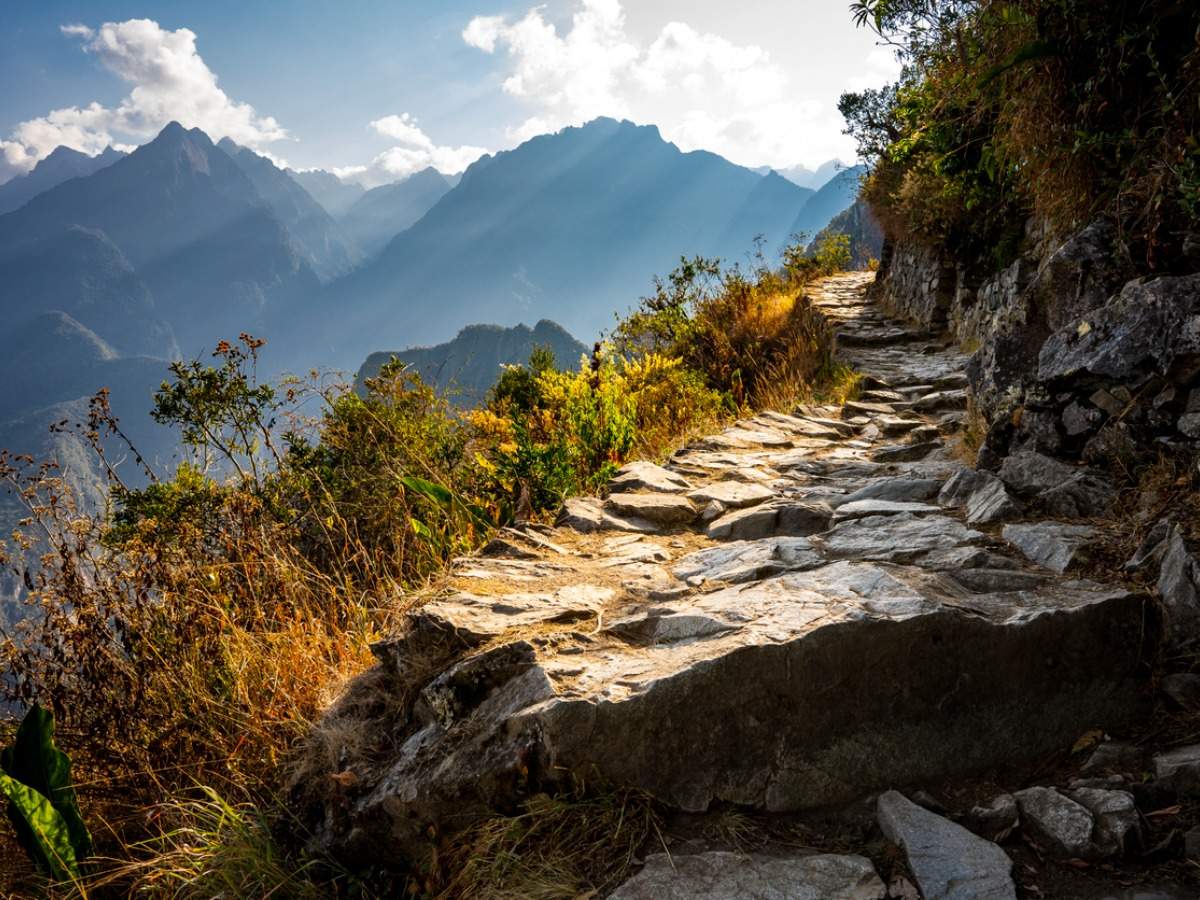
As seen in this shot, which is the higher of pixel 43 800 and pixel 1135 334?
pixel 1135 334

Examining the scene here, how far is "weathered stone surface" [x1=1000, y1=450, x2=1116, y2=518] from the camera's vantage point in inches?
102

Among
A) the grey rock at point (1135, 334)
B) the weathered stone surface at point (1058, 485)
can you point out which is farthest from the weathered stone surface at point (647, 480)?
the grey rock at point (1135, 334)

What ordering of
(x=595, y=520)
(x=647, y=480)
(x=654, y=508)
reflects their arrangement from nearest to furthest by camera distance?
1. (x=595, y=520)
2. (x=654, y=508)
3. (x=647, y=480)

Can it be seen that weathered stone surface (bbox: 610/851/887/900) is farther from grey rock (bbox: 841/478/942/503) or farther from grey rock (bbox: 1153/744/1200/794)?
grey rock (bbox: 841/478/942/503)

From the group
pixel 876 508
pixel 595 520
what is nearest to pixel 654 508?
pixel 595 520

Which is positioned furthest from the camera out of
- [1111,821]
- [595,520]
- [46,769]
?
[595,520]

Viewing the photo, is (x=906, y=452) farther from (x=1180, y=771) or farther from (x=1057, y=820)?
(x=1057, y=820)

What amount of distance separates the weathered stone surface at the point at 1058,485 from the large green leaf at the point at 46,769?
12.4ft

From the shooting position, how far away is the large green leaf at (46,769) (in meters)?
2.36

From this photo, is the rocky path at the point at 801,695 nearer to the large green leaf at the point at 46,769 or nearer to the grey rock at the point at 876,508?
the grey rock at the point at 876,508

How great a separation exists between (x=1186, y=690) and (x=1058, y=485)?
116 centimetres

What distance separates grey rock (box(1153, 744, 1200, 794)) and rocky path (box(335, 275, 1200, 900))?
4.8 inches

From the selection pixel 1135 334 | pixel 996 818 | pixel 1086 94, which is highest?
pixel 1086 94

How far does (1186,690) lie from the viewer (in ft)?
5.70
